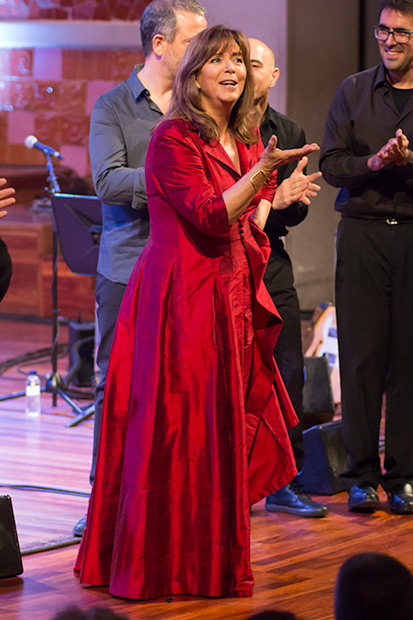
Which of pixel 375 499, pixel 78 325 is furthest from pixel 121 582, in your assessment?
pixel 78 325

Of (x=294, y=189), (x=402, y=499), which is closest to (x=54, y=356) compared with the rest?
(x=402, y=499)

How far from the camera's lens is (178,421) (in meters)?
3.12

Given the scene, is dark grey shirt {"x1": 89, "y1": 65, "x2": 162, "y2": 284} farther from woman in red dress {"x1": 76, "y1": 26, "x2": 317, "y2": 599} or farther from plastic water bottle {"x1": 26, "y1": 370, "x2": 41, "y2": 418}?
plastic water bottle {"x1": 26, "y1": 370, "x2": 41, "y2": 418}

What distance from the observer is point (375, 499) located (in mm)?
4004

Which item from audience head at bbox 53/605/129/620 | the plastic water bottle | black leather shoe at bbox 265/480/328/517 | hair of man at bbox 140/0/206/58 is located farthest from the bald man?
audience head at bbox 53/605/129/620

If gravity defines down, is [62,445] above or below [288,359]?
below

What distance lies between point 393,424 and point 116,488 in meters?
1.41

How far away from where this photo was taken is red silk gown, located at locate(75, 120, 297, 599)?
10.1 ft

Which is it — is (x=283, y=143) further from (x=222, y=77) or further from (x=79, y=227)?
(x=79, y=227)

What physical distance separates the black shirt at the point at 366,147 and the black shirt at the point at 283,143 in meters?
0.14

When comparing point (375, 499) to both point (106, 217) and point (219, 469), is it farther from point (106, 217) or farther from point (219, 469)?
point (106, 217)

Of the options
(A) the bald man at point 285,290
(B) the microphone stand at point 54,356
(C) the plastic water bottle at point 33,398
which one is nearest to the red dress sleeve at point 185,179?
(A) the bald man at point 285,290

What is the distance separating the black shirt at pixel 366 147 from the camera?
4031 millimetres

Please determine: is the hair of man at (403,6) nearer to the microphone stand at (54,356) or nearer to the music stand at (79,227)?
the music stand at (79,227)
